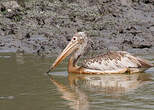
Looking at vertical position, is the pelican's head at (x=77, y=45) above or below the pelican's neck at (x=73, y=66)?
above

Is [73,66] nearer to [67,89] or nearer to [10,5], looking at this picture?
[67,89]

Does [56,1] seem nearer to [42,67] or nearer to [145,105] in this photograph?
[42,67]

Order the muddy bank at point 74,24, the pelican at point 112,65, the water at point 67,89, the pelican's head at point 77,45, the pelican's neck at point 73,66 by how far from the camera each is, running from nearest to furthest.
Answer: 1. the water at point 67,89
2. the pelican at point 112,65
3. the pelican's neck at point 73,66
4. the pelican's head at point 77,45
5. the muddy bank at point 74,24

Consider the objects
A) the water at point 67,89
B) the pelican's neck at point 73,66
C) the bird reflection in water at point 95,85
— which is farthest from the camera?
the pelican's neck at point 73,66

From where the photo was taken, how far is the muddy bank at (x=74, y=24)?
45.9 feet

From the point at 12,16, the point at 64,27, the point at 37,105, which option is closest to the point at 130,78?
the point at 37,105

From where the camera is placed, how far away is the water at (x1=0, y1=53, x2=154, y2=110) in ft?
25.4

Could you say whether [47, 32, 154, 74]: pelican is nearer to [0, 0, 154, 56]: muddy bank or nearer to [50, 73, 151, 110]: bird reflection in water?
[50, 73, 151, 110]: bird reflection in water

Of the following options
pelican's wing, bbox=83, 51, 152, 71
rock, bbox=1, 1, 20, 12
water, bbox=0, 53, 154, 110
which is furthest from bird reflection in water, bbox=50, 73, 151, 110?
rock, bbox=1, 1, 20, 12

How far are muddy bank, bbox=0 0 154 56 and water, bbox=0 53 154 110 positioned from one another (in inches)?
93.1

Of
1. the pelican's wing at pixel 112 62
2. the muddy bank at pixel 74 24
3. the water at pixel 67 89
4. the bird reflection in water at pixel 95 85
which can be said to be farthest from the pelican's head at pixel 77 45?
the muddy bank at pixel 74 24

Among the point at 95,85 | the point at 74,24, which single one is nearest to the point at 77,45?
the point at 95,85

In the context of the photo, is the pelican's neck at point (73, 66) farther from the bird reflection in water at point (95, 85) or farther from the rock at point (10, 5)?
the rock at point (10, 5)

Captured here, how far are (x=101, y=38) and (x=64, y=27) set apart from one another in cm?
137
